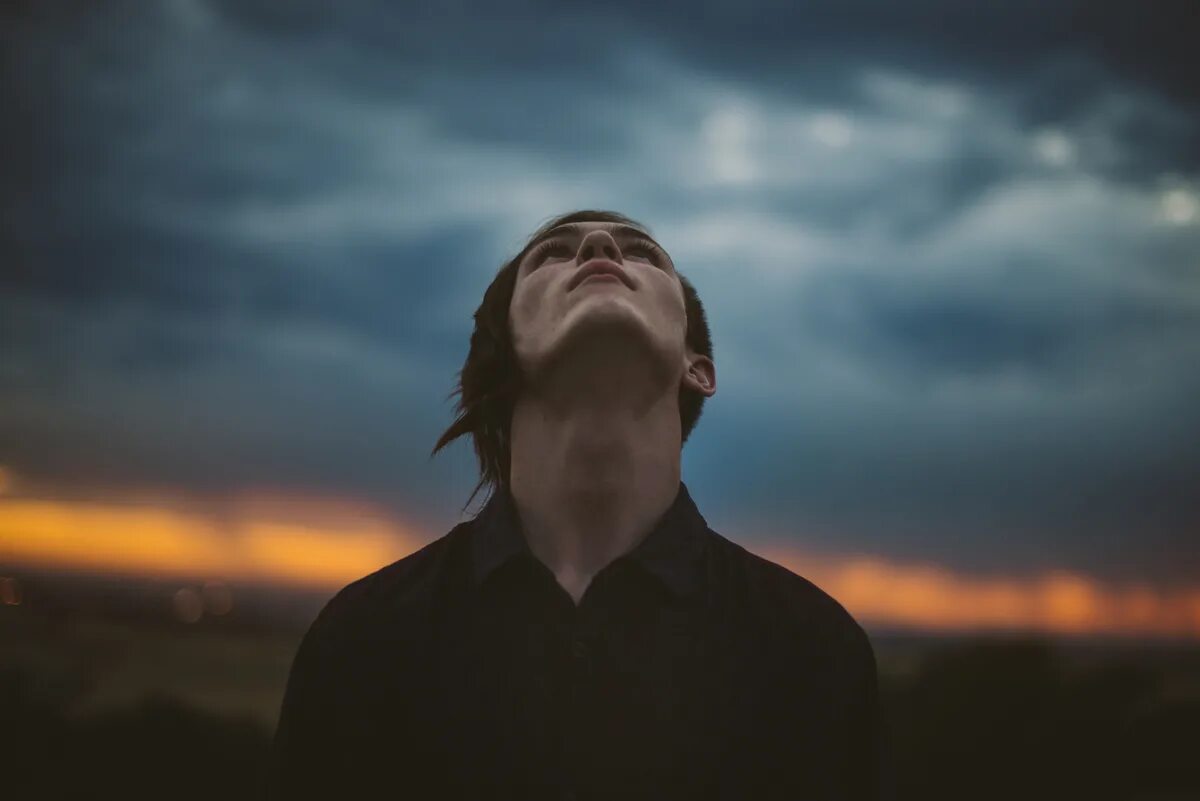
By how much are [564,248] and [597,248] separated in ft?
1.00

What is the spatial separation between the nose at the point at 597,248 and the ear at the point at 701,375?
2.38ft

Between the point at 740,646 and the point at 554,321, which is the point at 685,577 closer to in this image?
the point at 740,646

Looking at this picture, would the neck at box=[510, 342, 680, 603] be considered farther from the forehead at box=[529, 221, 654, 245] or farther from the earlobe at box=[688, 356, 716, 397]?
the forehead at box=[529, 221, 654, 245]

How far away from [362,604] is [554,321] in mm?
1500

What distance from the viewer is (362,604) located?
3648 millimetres

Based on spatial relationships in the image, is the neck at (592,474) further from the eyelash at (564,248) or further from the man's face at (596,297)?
the eyelash at (564,248)

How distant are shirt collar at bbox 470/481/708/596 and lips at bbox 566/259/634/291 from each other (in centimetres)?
99

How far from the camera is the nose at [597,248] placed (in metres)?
3.82

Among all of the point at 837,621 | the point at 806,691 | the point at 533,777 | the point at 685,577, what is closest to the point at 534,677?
the point at 533,777

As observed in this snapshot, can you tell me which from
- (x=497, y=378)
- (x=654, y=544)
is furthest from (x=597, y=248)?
(x=654, y=544)

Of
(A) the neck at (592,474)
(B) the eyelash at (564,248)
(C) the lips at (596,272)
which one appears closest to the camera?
(A) the neck at (592,474)

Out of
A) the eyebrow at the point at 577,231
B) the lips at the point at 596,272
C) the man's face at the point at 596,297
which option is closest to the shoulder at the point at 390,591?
the man's face at the point at 596,297

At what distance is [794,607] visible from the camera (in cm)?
363

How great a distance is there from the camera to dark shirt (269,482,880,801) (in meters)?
3.10
